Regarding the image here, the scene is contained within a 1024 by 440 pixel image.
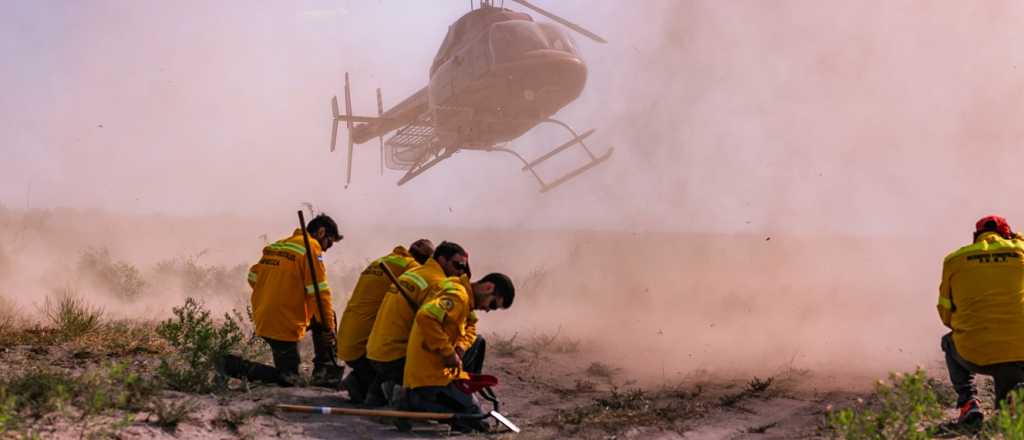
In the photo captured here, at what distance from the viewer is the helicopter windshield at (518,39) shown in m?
15.2

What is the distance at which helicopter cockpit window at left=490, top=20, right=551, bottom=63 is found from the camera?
49.7 feet

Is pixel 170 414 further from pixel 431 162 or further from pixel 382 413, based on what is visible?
pixel 431 162

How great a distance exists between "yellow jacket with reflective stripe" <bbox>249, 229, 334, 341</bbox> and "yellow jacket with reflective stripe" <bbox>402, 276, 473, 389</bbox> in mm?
1479

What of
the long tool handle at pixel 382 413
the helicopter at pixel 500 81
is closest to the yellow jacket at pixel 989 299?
the long tool handle at pixel 382 413

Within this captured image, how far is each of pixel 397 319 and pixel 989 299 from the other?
13.0 ft

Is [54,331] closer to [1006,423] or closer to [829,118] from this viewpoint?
[1006,423]

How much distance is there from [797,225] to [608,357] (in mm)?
4837

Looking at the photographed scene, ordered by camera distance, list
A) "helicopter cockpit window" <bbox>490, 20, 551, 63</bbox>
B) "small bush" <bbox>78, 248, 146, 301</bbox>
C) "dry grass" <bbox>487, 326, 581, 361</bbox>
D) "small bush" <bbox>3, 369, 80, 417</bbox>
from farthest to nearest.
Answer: "helicopter cockpit window" <bbox>490, 20, 551, 63</bbox> → "small bush" <bbox>78, 248, 146, 301</bbox> → "dry grass" <bbox>487, 326, 581, 361</bbox> → "small bush" <bbox>3, 369, 80, 417</bbox>

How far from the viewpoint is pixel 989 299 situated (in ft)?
18.0

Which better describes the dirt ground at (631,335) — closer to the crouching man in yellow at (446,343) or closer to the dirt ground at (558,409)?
the dirt ground at (558,409)

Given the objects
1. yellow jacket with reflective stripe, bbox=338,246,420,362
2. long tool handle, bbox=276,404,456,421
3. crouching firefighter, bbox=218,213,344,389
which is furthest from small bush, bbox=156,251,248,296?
long tool handle, bbox=276,404,456,421

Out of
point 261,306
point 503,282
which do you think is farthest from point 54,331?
point 503,282

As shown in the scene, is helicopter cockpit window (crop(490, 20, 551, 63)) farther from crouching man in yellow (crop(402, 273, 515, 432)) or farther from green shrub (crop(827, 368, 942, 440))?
green shrub (crop(827, 368, 942, 440))

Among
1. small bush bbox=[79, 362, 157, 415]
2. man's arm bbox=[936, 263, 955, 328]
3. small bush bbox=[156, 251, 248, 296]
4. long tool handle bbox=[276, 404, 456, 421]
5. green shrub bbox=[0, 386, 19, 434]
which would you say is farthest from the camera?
small bush bbox=[156, 251, 248, 296]
